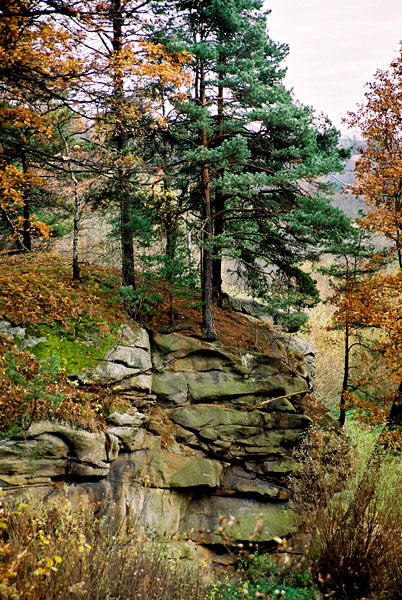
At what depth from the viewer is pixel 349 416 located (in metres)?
16.7

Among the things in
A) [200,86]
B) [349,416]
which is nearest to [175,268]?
[200,86]

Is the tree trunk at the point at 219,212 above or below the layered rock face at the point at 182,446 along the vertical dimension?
above

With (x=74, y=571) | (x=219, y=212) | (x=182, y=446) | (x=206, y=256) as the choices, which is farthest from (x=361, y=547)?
(x=219, y=212)

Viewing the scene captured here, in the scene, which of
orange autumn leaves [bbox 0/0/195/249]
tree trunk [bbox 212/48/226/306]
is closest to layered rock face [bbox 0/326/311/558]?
tree trunk [bbox 212/48/226/306]

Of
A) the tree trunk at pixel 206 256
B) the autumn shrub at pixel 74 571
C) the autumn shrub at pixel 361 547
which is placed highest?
the tree trunk at pixel 206 256

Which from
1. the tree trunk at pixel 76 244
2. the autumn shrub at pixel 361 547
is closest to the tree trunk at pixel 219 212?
the tree trunk at pixel 76 244

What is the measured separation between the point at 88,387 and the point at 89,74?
5.82m

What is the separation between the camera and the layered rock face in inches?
272

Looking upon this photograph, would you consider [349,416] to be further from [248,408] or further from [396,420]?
[248,408]

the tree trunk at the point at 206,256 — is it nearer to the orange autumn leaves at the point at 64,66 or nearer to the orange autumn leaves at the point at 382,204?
the orange autumn leaves at the point at 64,66

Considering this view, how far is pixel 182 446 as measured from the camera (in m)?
9.10

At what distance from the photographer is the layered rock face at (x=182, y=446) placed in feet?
22.6

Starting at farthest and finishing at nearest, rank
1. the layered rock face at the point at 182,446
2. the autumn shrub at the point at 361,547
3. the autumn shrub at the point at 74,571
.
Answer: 1. the layered rock face at the point at 182,446
2. the autumn shrub at the point at 361,547
3. the autumn shrub at the point at 74,571

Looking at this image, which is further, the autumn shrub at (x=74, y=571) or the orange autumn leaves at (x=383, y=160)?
the orange autumn leaves at (x=383, y=160)
